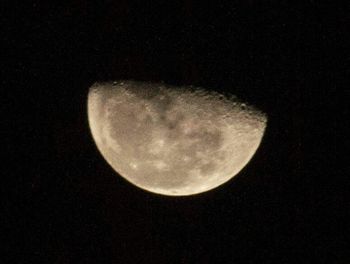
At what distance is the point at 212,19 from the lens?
2854mm

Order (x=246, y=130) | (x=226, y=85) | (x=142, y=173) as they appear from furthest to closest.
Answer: (x=142, y=173), (x=246, y=130), (x=226, y=85)

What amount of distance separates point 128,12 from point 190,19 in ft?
1.36

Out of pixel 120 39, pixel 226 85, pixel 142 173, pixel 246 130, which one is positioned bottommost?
pixel 142 173

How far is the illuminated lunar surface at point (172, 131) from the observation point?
10.2 feet

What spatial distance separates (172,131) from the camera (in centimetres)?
317

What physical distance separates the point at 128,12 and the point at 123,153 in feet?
3.51

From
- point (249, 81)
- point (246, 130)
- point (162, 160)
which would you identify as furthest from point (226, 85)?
point (162, 160)

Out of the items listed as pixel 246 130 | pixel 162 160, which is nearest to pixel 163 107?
pixel 162 160

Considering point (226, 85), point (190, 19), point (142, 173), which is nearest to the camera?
point (190, 19)

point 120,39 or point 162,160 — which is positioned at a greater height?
point 120,39

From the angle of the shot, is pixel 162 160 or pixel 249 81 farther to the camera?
pixel 162 160

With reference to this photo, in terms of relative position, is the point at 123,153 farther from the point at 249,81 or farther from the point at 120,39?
the point at 249,81

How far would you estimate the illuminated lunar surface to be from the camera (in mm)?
3117

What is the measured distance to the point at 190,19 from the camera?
2850mm
